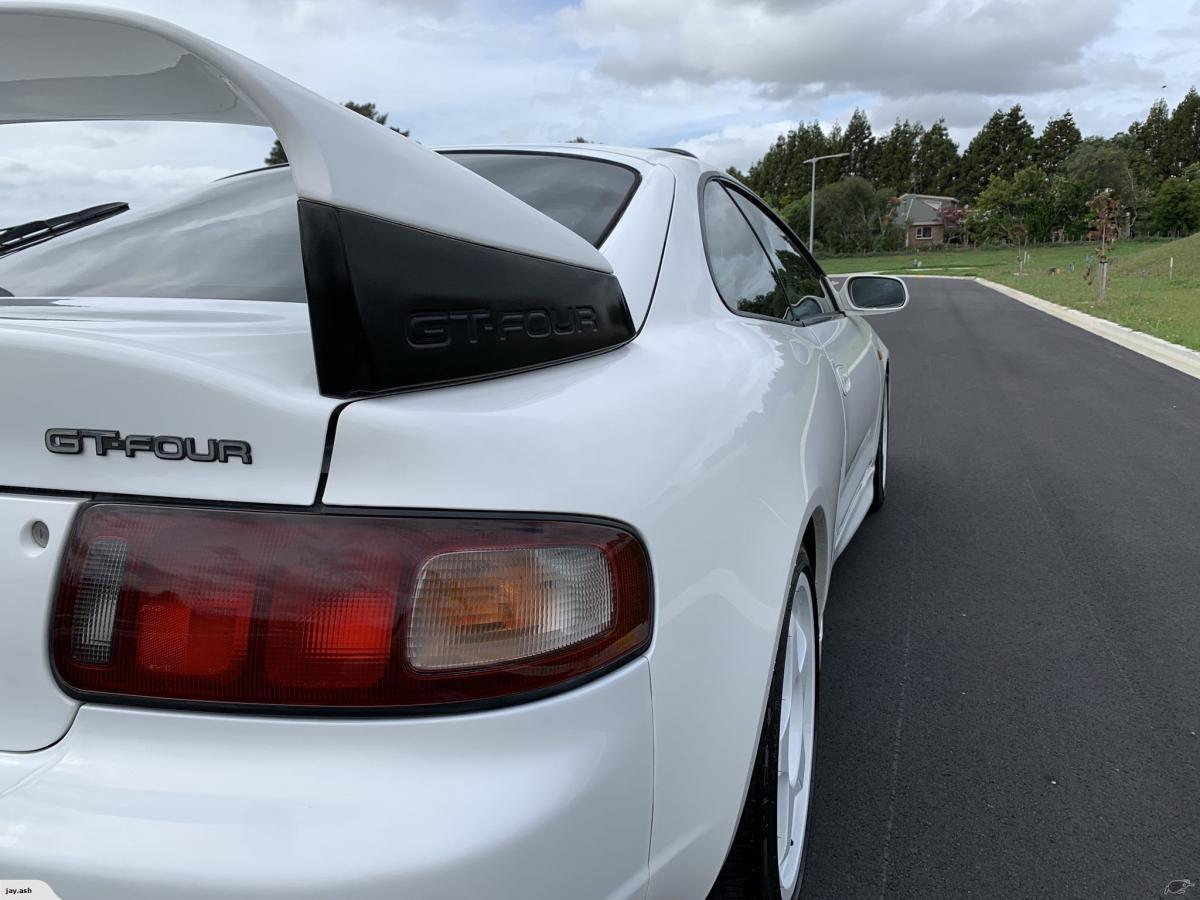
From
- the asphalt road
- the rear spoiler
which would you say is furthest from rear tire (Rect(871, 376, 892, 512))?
the rear spoiler

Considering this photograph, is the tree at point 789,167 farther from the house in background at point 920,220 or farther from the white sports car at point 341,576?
the white sports car at point 341,576

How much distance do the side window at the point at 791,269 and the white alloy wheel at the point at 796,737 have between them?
1012 mm

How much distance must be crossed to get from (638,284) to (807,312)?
143 cm

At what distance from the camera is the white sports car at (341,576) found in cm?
104

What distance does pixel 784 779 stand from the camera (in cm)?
189

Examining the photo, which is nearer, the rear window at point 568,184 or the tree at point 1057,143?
the rear window at point 568,184

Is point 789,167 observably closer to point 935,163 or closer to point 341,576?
point 935,163

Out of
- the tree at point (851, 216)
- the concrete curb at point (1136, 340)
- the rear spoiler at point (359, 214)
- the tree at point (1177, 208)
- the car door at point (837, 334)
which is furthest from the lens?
the tree at point (851, 216)

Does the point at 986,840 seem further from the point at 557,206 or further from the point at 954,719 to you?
the point at 557,206

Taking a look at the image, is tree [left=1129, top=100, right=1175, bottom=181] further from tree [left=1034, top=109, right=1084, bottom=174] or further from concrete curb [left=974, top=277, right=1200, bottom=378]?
concrete curb [left=974, top=277, right=1200, bottom=378]

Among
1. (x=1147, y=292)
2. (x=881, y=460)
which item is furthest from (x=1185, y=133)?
(x=881, y=460)

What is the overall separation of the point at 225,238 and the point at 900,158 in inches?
4589

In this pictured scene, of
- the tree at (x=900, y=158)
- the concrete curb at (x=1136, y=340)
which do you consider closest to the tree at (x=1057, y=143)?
the tree at (x=900, y=158)

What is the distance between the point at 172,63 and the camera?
121cm
